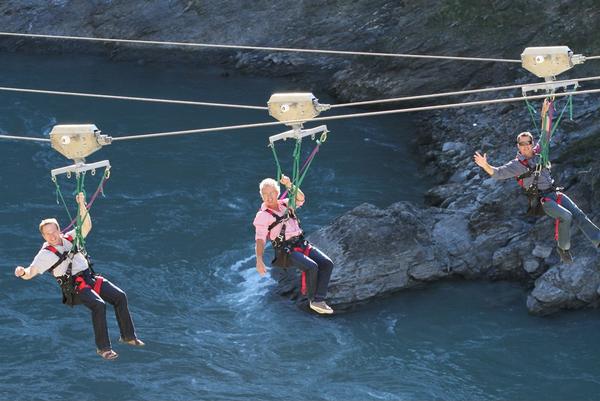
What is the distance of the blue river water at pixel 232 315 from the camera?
25828 mm

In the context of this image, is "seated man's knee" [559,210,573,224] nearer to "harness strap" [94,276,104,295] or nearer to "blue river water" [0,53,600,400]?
"harness strap" [94,276,104,295]

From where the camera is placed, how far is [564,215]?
18234 millimetres

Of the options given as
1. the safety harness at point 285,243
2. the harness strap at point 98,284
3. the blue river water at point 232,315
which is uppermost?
the safety harness at point 285,243

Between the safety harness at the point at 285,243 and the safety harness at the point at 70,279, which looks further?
the safety harness at the point at 285,243

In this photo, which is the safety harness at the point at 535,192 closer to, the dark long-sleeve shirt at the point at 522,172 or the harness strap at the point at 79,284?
the dark long-sleeve shirt at the point at 522,172

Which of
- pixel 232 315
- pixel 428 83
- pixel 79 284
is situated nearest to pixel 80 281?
pixel 79 284

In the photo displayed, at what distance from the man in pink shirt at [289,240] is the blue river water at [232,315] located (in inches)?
324

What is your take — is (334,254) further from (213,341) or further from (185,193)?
(185,193)

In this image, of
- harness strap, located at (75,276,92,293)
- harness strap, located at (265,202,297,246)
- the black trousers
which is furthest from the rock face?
harness strap, located at (75,276,92,293)

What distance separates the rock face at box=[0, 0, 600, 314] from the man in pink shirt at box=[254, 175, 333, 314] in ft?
33.3

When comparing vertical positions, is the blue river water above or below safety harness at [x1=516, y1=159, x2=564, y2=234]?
below

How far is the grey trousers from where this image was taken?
59.9ft

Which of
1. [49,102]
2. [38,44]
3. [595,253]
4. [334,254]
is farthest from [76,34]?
[595,253]

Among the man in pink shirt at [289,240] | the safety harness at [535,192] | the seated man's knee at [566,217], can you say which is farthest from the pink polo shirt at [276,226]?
the seated man's knee at [566,217]
